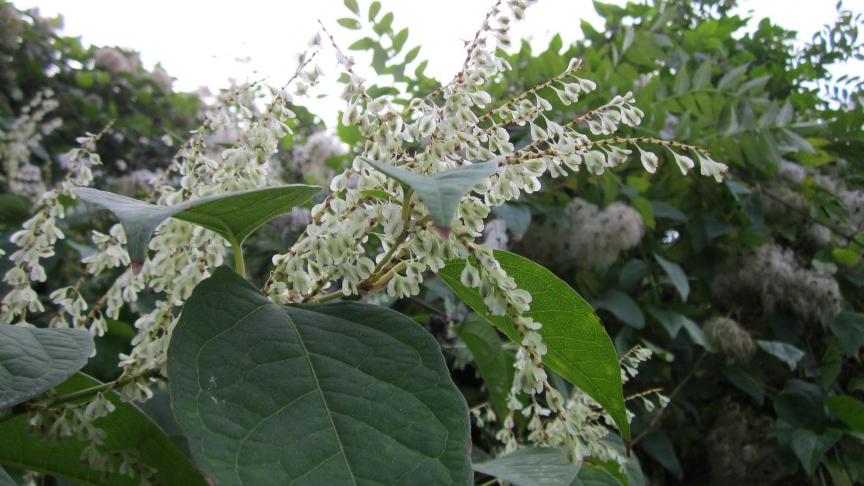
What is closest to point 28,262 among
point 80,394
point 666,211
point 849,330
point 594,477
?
point 80,394

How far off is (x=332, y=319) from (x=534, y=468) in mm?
316

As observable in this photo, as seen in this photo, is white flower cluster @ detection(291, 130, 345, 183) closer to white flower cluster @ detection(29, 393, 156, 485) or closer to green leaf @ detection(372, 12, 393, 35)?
green leaf @ detection(372, 12, 393, 35)

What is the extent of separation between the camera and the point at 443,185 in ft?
1.68

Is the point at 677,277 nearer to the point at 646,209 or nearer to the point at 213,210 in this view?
the point at 646,209

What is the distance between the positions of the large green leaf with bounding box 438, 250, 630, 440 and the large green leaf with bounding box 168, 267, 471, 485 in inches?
6.0

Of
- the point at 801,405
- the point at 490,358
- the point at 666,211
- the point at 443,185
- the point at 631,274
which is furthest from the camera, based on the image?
the point at 666,211

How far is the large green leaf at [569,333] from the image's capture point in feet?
2.40

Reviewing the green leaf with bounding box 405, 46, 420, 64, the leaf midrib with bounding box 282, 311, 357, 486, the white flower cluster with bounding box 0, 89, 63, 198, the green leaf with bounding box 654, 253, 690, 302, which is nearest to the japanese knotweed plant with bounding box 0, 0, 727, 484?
the leaf midrib with bounding box 282, 311, 357, 486

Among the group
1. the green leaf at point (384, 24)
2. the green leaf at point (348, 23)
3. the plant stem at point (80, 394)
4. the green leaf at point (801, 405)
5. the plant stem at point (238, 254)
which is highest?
the green leaf at point (384, 24)

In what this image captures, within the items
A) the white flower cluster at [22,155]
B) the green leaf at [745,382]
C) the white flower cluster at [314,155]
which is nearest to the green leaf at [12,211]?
the white flower cluster at [314,155]

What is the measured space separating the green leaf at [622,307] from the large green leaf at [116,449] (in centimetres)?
144

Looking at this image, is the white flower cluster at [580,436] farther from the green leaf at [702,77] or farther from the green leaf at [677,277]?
the green leaf at [702,77]

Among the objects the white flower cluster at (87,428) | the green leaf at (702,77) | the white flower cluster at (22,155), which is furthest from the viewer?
the white flower cluster at (22,155)

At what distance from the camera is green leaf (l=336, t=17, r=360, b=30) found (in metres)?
2.11
